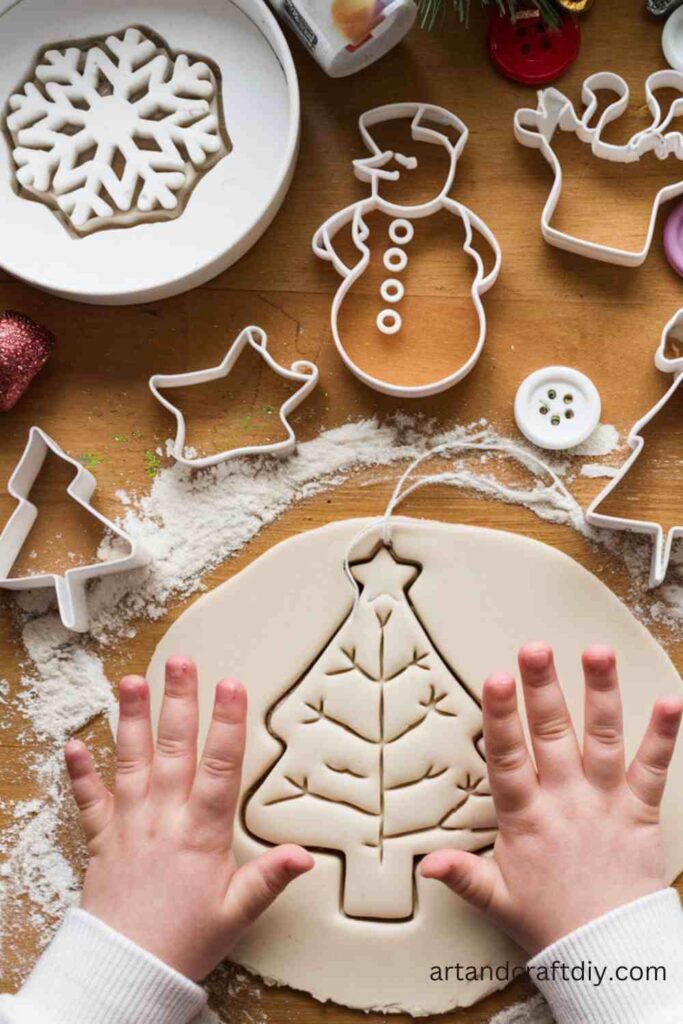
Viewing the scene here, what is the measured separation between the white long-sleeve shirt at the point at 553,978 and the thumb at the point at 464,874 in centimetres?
7

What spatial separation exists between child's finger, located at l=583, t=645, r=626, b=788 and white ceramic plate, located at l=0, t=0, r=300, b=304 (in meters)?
0.54

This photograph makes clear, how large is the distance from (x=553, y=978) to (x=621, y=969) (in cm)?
6

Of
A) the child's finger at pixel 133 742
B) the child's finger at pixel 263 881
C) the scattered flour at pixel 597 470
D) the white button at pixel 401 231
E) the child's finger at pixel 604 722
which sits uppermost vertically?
the white button at pixel 401 231

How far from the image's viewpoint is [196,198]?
3.42ft

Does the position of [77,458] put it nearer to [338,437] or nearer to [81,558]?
[81,558]

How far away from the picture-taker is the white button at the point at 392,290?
104cm

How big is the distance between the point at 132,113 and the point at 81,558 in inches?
18.2

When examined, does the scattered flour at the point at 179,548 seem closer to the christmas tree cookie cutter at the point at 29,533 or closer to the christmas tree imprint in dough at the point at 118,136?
the christmas tree cookie cutter at the point at 29,533

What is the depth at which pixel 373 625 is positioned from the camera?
0.98 metres

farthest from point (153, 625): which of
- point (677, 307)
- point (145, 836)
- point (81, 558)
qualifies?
point (677, 307)

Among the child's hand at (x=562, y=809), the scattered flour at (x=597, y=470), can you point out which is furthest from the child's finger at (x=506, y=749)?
the scattered flour at (x=597, y=470)

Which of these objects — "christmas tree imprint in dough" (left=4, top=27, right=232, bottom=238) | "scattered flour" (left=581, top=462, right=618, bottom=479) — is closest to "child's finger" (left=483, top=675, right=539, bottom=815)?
"scattered flour" (left=581, top=462, right=618, bottom=479)

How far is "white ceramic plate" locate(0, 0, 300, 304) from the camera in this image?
1031 mm

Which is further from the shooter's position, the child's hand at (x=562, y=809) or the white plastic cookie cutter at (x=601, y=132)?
the white plastic cookie cutter at (x=601, y=132)
